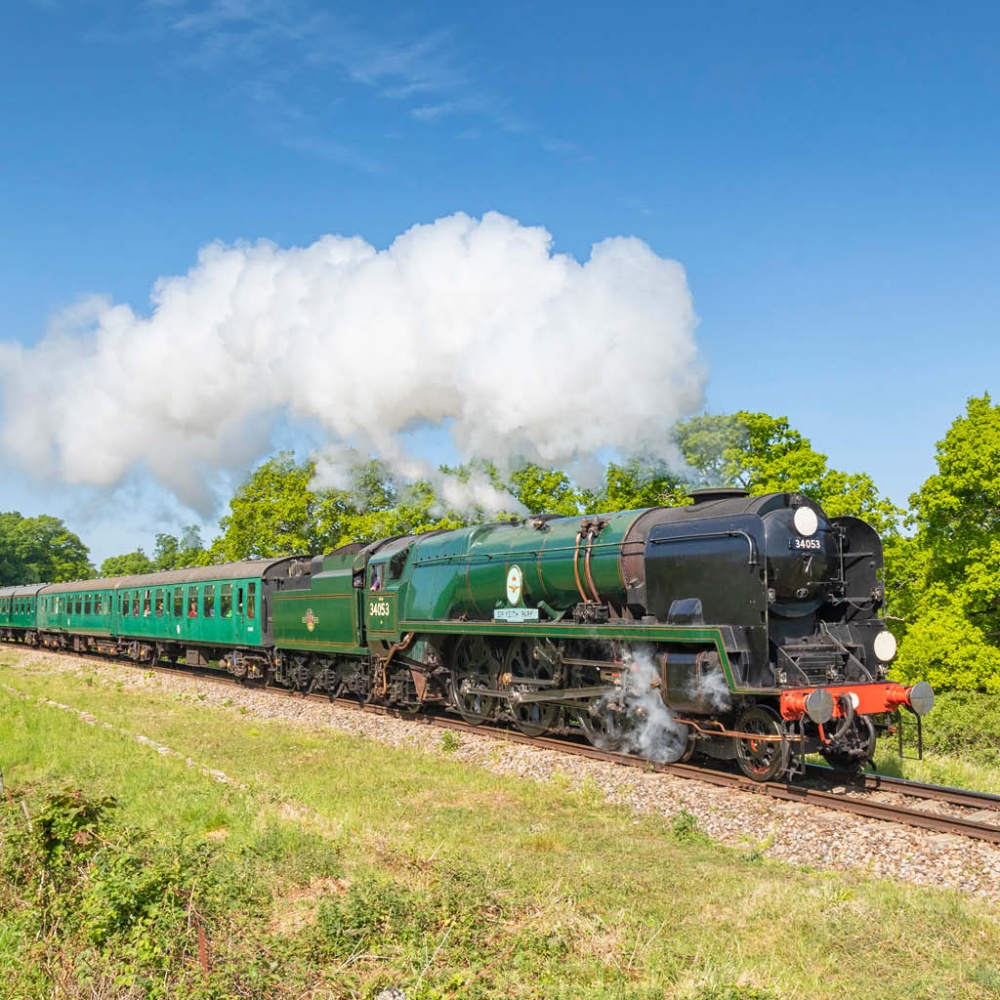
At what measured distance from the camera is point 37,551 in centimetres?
12112

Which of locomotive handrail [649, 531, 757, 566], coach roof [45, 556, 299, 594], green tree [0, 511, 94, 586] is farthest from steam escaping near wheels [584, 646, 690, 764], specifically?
green tree [0, 511, 94, 586]

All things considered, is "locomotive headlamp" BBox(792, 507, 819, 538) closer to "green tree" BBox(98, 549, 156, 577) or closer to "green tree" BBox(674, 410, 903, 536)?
"green tree" BBox(674, 410, 903, 536)

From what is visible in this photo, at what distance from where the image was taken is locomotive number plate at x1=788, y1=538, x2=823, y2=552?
435 inches

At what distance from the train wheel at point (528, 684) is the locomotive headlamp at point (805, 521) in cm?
468

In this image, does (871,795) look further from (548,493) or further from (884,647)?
(548,493)

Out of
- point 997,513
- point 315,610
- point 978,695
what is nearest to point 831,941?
point 315,610

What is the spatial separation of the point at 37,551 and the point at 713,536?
127m

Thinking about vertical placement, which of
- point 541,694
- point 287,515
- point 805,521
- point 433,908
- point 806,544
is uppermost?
point 287,515

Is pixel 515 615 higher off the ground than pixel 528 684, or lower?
higher

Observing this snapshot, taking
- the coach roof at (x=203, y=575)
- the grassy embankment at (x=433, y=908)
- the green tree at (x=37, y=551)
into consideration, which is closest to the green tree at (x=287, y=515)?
the coach roof at (x=203, y=575)

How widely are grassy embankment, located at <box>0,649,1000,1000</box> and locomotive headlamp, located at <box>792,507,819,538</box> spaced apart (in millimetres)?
3909

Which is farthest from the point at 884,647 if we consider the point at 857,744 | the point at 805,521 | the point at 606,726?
the point at 606,726

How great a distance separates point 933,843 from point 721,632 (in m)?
3.08

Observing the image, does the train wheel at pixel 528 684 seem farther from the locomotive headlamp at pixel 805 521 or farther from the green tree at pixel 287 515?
the green tree at pixel 287 515
